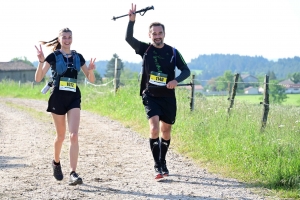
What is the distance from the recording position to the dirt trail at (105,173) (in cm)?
683

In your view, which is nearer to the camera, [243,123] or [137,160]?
[137,160]

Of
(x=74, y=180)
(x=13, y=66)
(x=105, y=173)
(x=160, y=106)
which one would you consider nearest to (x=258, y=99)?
(x=105, y=173)

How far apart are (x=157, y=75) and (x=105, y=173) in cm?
170

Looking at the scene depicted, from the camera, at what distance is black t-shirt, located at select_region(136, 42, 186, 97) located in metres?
7.66

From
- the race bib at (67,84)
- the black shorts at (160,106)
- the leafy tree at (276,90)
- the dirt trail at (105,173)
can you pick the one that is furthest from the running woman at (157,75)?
the leafy tree at (276,90)

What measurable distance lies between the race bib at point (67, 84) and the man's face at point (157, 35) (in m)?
1.25

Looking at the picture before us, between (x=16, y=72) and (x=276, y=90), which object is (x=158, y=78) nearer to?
(x=276, y=90)

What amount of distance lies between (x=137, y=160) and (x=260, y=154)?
2202mm

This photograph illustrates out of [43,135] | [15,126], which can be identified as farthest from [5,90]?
[43,135]

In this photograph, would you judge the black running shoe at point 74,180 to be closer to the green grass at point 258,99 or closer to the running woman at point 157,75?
the running woman at point 157,75

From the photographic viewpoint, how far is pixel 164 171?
8047 mm

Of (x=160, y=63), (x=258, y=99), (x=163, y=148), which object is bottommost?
(x=163, y=148)

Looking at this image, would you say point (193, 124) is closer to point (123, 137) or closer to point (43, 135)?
point (123, 137)

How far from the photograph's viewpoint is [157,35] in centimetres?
761
